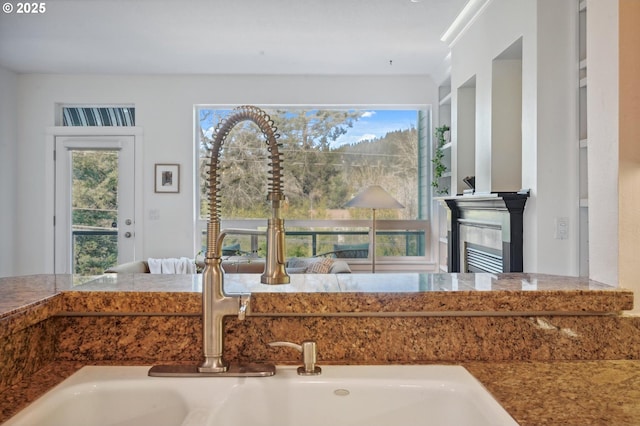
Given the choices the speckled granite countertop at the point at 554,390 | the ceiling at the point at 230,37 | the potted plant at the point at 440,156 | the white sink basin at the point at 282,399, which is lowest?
the white sink basin at the point at 282,399

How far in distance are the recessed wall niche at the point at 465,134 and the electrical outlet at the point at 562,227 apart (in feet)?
5.08

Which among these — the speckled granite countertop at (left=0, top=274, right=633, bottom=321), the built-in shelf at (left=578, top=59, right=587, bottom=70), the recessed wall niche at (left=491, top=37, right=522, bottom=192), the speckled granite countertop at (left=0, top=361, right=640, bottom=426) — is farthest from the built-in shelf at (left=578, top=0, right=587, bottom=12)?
the speckled granite countertop at (left=0, top=361, right=640, bottom=426)

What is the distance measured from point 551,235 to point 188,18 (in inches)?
117

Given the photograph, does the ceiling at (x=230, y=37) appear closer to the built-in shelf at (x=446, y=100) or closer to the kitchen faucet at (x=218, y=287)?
the built-in shelf at (x=446, y=100)

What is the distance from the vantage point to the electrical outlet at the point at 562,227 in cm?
256

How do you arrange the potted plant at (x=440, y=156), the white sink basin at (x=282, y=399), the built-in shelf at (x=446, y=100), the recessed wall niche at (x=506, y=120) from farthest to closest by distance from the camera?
the built-in shelf at (x=446, y=100)
the potted plant at (x=440, y=156)
the recessed wall niche at (x=506, y=120)
the white sink basin at (x=282, y=399)

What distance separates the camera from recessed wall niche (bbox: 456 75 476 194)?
13.3ft

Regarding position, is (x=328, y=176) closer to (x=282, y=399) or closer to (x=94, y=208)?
(x=94, y=208)

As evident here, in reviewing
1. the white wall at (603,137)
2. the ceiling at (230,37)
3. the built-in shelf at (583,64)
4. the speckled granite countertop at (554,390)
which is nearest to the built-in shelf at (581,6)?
the built-in shelf at (583,64)

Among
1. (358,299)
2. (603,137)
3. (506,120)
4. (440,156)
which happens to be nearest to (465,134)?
(440,156)

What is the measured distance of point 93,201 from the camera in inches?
206

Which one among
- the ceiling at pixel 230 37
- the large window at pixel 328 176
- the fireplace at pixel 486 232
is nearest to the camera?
Answer: the fireplace at pixel 486 232

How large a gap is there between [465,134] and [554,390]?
3542 mm

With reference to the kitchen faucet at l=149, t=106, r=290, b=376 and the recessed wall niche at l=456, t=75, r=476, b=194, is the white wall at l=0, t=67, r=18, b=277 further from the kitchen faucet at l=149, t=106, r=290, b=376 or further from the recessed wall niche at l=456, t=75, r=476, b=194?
the kitchen faucet at l=149, t=106, r=290, b=376
